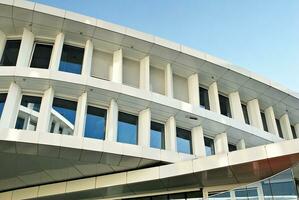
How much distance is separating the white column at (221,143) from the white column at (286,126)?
5.35 m

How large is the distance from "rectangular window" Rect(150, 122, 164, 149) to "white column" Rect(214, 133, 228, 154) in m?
2.89

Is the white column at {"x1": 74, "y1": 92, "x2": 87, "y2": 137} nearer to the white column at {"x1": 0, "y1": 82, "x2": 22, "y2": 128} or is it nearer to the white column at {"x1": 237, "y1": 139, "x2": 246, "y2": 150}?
the white column at {"x1": 0, "y1": 82, "x2": 22, "y2": 128}

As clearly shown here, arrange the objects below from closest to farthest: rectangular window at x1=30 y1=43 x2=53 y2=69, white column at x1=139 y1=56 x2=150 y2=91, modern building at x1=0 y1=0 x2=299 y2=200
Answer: modern building at x1=0 y1=0 x2=299 y2=200 < rectangular window at x1=30 y1=43 x2=53 y2=69 < white column at x1=139 y1=56 x2=150 y2=91

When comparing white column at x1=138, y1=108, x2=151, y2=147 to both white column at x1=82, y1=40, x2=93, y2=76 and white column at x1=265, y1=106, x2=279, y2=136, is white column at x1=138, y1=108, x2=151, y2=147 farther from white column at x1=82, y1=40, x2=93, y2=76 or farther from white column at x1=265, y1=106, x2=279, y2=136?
white column at x1=265, y1=106, x2=279, y2=136

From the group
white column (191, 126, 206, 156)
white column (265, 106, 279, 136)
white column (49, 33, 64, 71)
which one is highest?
white column (49, 33, 64, 71)

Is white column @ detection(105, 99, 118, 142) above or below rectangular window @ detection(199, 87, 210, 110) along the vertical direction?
below

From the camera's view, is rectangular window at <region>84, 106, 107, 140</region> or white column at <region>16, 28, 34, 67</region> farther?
white column at <region>16, 28, 34, 67</region>

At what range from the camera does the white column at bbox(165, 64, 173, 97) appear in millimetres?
16141

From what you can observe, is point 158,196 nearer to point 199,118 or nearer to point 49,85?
point 199,118

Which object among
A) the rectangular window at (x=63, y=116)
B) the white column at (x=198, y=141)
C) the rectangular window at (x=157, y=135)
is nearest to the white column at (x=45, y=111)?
the rectangular window at (x=63, y=116)

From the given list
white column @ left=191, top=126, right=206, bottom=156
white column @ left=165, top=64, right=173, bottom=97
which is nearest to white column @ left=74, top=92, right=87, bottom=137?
white column @ left=165, top=64, right=173, bottom=97

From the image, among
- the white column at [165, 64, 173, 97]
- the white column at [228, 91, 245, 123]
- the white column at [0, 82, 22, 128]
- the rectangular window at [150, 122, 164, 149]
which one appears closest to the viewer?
the white column at [0, 82, 22, 128]

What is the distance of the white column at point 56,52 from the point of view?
586 inches

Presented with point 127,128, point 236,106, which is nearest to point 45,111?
point 127,128
